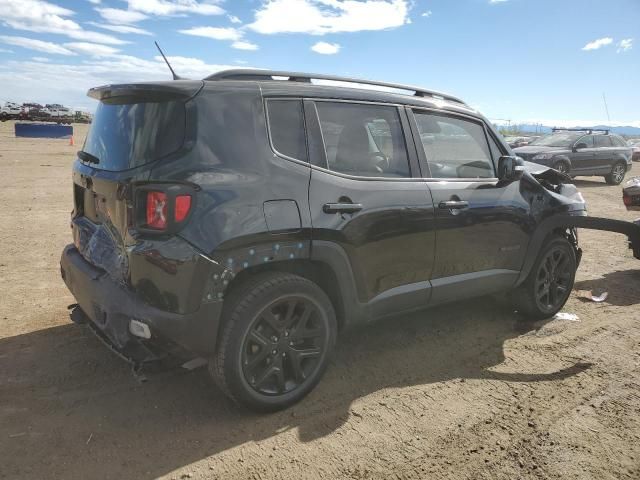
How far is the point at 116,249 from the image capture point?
2824 mm

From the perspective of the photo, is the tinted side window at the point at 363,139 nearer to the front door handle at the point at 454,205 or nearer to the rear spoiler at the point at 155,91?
the front door handle at the point at 454,205

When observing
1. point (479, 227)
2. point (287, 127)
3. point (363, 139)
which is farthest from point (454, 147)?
point (287, 127)

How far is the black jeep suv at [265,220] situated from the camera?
2629 mm

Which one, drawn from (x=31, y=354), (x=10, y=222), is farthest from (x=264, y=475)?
(x=10, y=222)

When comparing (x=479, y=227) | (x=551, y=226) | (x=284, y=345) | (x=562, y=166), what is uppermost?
(x=562, y=166)

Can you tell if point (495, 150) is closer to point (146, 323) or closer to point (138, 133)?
point (138, 133)

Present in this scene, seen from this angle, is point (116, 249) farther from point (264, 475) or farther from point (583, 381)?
point (583, 381)

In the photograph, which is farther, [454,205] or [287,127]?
[454,205]

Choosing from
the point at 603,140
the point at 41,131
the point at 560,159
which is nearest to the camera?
the point at 560,159

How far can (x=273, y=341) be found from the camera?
2973mm

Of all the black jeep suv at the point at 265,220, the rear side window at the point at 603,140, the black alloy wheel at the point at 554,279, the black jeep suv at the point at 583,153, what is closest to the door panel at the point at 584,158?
the black jeep suv at the point at 583,153

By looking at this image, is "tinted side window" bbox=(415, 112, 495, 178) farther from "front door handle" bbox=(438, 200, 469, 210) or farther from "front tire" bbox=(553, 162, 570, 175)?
"front tire" bbox=(553, 162, 570, 175)

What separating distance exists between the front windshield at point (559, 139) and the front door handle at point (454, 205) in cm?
1400

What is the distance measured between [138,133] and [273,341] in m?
1.39
